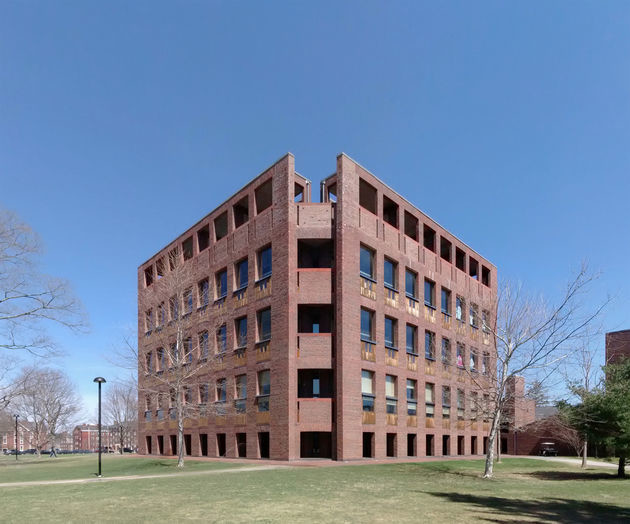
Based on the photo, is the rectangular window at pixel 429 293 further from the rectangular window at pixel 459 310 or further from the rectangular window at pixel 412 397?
the rectangular window at pixel 412 397

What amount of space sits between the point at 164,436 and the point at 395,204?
89.3 feet

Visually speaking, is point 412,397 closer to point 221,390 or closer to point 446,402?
point 446,402

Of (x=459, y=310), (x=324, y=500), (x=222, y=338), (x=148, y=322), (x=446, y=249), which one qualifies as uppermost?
(x=446, y=249)

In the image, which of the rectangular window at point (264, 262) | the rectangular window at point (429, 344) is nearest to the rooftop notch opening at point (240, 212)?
the rectangular window at point (264, 262)

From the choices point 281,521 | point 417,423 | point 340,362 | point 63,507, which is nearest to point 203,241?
point 340,362

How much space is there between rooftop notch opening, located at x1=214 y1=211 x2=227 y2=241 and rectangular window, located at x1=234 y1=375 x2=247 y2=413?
449 inches

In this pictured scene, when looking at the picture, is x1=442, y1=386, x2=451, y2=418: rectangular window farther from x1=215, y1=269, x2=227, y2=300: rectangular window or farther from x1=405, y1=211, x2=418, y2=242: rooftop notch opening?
x1=215, y1=269, x2=227, y2=300: rectangular window

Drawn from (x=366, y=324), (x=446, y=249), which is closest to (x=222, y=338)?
(x=366, y=324)

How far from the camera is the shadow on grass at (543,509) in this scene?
11.4m

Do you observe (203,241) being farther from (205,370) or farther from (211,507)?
(211,507)

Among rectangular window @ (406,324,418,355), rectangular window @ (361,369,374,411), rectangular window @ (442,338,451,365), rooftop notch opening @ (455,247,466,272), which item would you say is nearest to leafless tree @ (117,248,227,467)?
rectangular window @ (361,369,374,411)

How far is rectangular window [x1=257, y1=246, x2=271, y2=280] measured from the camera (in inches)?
1309

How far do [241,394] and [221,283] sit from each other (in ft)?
28.8

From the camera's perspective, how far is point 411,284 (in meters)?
38.2
